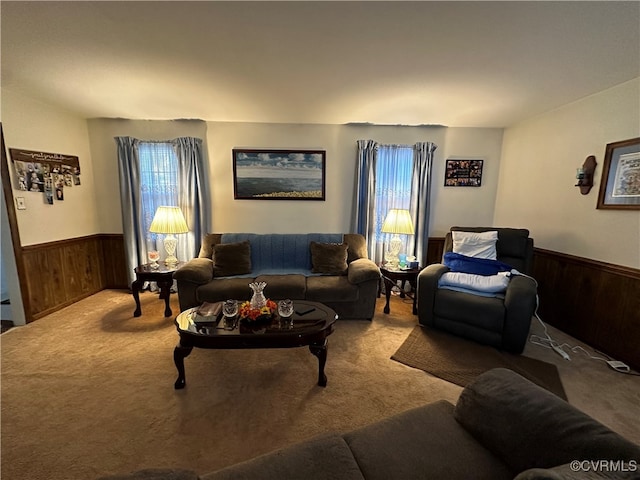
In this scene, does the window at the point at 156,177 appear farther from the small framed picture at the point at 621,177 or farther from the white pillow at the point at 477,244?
the small framed picture at the point at 621,177

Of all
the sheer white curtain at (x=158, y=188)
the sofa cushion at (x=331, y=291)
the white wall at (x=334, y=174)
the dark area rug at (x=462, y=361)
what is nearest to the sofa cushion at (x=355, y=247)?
the white wall at (x=334, y=174)

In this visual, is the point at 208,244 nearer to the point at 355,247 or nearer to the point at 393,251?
the point at 355,247

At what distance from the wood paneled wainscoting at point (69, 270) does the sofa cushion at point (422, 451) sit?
3.68m

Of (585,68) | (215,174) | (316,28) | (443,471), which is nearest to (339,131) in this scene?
(215,174)

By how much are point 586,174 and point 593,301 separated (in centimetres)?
122

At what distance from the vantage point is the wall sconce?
263 cm

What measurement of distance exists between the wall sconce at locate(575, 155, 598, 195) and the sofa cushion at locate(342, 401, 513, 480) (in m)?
2.84

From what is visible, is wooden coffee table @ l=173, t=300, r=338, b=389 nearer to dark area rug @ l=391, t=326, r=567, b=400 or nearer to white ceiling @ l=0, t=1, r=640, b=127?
dark area rug @ l=391, t=326, r=567, b=400

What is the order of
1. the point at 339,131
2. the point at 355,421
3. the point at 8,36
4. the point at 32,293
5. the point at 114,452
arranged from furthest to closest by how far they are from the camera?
the point at 339,131 < the point at 32,293 < the point at 8,36 < the point at 355,421 < the point at 114,452

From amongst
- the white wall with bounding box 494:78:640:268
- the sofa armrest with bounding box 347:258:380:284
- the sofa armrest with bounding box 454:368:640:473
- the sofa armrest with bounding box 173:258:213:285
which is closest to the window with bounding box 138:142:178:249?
the sofa armrest with bounding box 173:258:213:285

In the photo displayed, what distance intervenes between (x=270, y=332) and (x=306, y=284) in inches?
42.3

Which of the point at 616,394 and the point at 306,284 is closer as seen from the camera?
the point at 616,394

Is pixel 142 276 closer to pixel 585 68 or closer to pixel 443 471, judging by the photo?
pixel 443 471

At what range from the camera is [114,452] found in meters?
1.47
